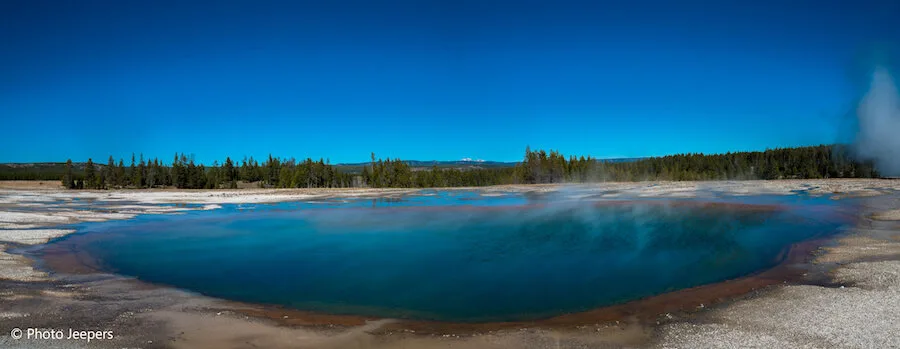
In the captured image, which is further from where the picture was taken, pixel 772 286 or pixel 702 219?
pixel 702 219

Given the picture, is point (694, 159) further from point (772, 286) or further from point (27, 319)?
point (27, 319)

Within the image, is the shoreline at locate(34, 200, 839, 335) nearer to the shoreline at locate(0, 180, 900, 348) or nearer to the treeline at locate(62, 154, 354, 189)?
the shoreline at locate(0, 180, 900, 348)

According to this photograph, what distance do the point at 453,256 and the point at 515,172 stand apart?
75.3 meters

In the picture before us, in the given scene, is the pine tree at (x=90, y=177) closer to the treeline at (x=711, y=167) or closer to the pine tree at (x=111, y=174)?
the pine tree at (x=111, y=174)

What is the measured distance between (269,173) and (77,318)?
85423 mm

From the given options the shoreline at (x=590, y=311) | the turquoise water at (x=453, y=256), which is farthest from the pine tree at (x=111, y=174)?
the shoreline at (x=590, y=311)

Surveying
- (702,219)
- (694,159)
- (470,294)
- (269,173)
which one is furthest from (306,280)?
(694,159)

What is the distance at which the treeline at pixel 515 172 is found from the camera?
245 ft

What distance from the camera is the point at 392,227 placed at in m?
23.1

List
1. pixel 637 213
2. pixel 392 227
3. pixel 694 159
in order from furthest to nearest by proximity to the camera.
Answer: pixel 694 159 < pixel 637 213 < pixel 392 227

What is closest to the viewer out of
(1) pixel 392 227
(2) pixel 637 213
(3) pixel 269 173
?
(1) pixel 392 227

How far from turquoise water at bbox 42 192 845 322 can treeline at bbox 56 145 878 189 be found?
54899mm

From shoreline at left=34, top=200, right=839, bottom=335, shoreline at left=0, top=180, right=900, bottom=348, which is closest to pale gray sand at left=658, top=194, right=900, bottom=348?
shoreline at left=0, top=180, right=900, bottom=348

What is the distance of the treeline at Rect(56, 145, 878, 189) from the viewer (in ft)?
245
